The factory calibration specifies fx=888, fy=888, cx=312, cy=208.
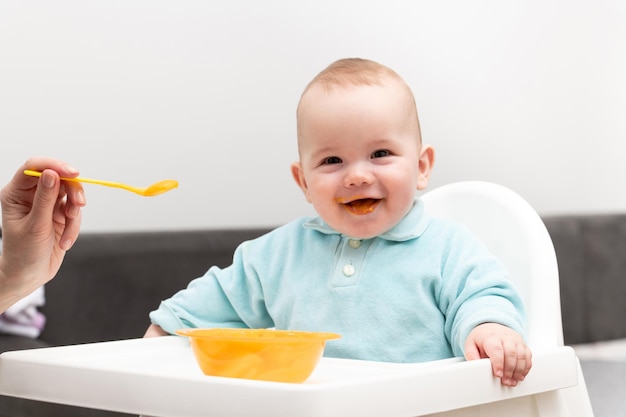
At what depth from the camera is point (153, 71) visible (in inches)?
78.7

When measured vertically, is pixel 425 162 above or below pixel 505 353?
above

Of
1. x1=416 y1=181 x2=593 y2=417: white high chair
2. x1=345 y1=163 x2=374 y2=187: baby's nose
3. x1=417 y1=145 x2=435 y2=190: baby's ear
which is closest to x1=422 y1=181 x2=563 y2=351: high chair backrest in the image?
x1=416 y1=181 x2=593 y2=417: white high chair

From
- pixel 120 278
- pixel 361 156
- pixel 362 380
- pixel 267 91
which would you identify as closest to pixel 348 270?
pixel 361 156

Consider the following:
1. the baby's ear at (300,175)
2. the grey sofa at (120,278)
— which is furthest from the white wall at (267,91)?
the baby's ear at (300,175)

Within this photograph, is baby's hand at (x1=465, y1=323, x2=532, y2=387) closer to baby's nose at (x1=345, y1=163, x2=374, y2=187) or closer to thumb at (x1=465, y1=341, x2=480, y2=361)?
thumb at (x1=465, y1=341, x2=480, y2=361)

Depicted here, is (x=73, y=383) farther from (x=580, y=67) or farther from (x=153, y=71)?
(x=580, y=67)

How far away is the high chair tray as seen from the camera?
1.93ft

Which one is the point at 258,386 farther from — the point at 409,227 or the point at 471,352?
the point at 409,227

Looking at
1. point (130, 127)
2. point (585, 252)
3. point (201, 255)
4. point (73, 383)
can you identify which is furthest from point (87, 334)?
point (585, 252)

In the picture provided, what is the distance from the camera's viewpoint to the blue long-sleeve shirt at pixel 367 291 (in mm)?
916

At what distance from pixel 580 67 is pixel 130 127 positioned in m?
1.49

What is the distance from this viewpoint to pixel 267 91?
2.16 meters

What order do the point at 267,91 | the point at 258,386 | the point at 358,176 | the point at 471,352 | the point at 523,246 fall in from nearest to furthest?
1. the point at 258,386
2. the point at 471,352
3. the point at 358,176
4. the point at 523,246
5. the point at 267,91

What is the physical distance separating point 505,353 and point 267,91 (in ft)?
4.94
